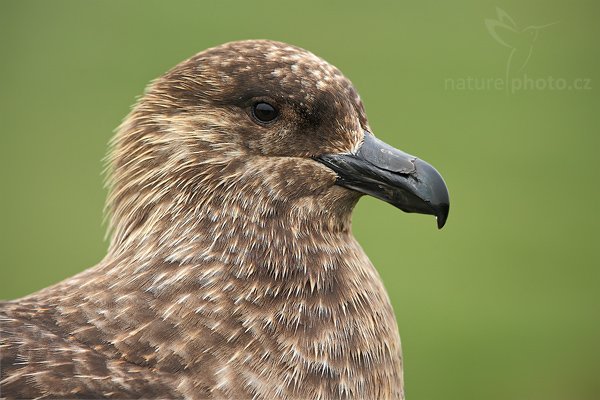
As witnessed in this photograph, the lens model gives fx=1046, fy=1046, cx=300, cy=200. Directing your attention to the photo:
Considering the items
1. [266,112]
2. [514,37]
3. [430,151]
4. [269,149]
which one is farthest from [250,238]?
[514,37]

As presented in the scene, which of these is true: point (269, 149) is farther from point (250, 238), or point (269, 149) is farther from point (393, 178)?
point (393, 178)

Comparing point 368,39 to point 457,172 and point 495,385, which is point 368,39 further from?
point 495,385

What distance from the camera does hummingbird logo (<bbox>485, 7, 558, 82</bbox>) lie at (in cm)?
952

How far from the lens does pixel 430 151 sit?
28.3 feet

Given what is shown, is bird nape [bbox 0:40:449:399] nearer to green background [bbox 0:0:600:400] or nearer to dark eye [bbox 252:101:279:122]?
dark eye [bbox 252:101:279:122]

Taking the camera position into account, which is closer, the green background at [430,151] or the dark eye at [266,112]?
the dark eye at [266,112]

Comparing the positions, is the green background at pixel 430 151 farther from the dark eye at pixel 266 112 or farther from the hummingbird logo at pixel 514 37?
the dark eye at pixel 266 112

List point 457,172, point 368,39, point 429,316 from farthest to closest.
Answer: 1. point 368,39
2. point 457,172
3. point 429,316

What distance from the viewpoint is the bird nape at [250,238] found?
3.20m

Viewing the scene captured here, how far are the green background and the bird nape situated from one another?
3475mm

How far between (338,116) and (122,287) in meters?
0.90

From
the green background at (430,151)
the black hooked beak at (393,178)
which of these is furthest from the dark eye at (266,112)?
the green background at (430,151)

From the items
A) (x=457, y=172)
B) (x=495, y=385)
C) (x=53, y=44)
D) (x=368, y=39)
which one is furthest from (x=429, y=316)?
(x=53, y=44)

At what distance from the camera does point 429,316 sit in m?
7.51
